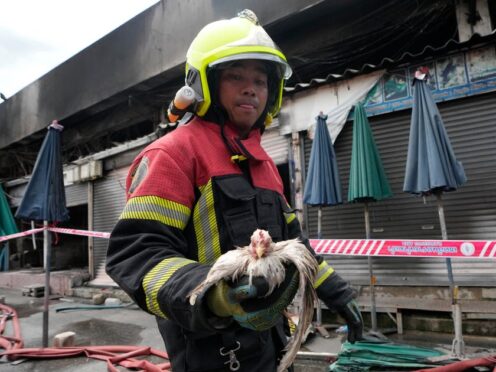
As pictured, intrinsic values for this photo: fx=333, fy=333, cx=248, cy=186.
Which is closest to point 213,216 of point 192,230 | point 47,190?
point 192,230

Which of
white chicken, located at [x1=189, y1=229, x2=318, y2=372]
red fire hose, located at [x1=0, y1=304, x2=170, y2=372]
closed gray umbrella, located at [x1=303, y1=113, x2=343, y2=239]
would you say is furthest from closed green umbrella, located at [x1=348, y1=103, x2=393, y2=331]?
white chicken, located at [x1=189, y1=229, x2=318, y2=372]

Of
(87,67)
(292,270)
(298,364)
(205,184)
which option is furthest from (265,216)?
(87,67)

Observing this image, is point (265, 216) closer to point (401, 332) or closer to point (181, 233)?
point (181, 233)

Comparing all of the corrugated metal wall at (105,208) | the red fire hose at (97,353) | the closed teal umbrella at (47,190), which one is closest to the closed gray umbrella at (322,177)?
the red fire hose at (97,353)

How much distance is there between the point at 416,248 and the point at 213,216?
364cm

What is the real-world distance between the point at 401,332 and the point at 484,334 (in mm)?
1103

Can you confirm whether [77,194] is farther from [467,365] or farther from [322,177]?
[467,365]

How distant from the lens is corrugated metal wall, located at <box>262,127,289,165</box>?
6762 millimetres

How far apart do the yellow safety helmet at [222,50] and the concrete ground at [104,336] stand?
145 inches

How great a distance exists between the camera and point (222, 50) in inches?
60.9

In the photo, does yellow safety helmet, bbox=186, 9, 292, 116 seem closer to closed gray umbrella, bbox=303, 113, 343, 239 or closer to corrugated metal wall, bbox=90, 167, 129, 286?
closed gray umbrella, bbox=303, 113, 343, 239

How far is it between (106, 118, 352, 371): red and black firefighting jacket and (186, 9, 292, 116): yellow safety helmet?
170mm

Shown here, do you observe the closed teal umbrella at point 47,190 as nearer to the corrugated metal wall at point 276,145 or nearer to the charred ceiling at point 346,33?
the corrugated metal wall at point 276,145

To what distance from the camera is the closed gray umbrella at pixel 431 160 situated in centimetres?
413
